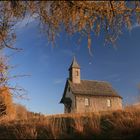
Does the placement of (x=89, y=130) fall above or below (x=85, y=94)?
below

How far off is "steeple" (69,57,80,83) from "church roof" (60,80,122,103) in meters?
0.81

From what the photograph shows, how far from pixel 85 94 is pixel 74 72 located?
5.15 meters

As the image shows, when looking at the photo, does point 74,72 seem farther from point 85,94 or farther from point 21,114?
point 21,114

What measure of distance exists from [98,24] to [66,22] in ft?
2.47

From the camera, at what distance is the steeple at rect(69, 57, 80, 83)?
48.8 meters

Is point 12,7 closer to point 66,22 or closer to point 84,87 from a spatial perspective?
point 66,22

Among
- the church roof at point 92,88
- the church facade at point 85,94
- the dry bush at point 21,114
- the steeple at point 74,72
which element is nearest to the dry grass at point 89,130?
the dry bush at point 21,114

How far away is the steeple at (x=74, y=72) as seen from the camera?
4878 centimetres

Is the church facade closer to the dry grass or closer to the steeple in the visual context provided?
the steeple

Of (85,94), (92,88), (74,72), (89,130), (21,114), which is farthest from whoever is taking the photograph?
(74,72)

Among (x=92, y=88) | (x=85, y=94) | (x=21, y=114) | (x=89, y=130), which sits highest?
(x=92, y=88)

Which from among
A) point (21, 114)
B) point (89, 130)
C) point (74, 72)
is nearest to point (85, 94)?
point (74, 72)

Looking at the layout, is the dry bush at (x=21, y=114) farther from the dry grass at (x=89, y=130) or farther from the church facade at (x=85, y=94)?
the church facade at (x=85, y=94)

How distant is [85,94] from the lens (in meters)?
46.5
